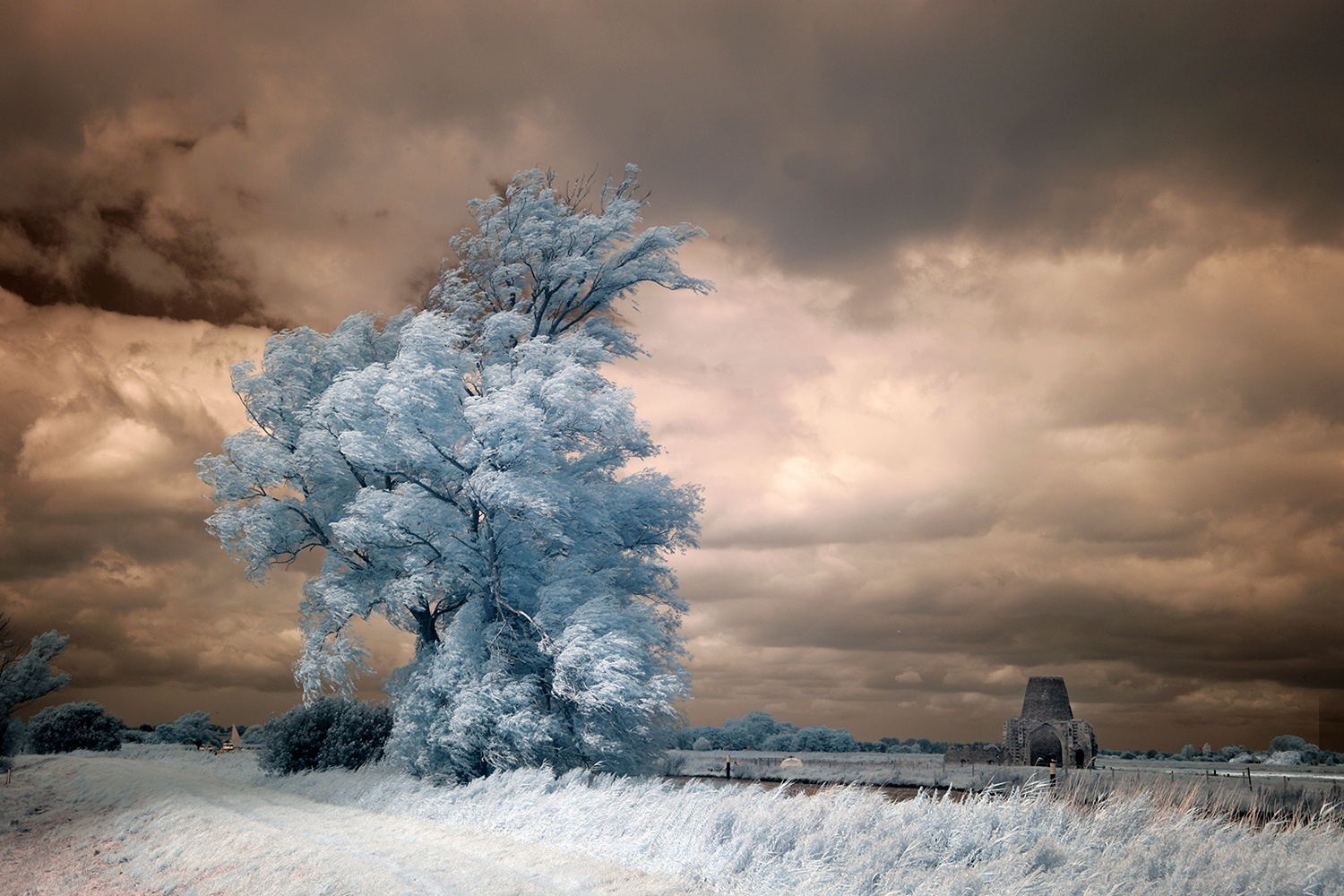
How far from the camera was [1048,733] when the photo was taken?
40.1 m

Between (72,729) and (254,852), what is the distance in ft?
113

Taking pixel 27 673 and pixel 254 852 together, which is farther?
pixel 27 673

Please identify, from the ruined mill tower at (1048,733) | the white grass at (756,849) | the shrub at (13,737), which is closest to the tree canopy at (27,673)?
the shrub at (13,737)

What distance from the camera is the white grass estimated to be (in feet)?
26.3

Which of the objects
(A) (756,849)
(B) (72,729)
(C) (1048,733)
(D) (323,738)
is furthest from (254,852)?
(C) (1048,733)

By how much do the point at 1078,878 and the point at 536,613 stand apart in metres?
13.1

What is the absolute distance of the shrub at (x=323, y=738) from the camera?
23.6 meters

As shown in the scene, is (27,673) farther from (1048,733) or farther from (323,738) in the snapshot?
(1048,733)

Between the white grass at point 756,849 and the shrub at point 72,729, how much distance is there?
29.2 metres

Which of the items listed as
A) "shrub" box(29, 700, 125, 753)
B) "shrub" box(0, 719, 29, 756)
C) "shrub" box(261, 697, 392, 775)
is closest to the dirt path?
"shrub" box(261, 697, 392, 775)

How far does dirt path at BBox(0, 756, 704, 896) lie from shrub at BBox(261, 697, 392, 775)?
252 centimetres

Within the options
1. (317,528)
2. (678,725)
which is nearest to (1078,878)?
(678,725)

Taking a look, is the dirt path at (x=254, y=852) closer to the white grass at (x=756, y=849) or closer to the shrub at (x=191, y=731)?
the white grass at (x=756, y=849)

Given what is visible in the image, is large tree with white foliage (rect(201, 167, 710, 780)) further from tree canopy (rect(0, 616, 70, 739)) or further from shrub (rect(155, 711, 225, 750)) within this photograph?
shrub (rect(155, 711, 225, 750))
